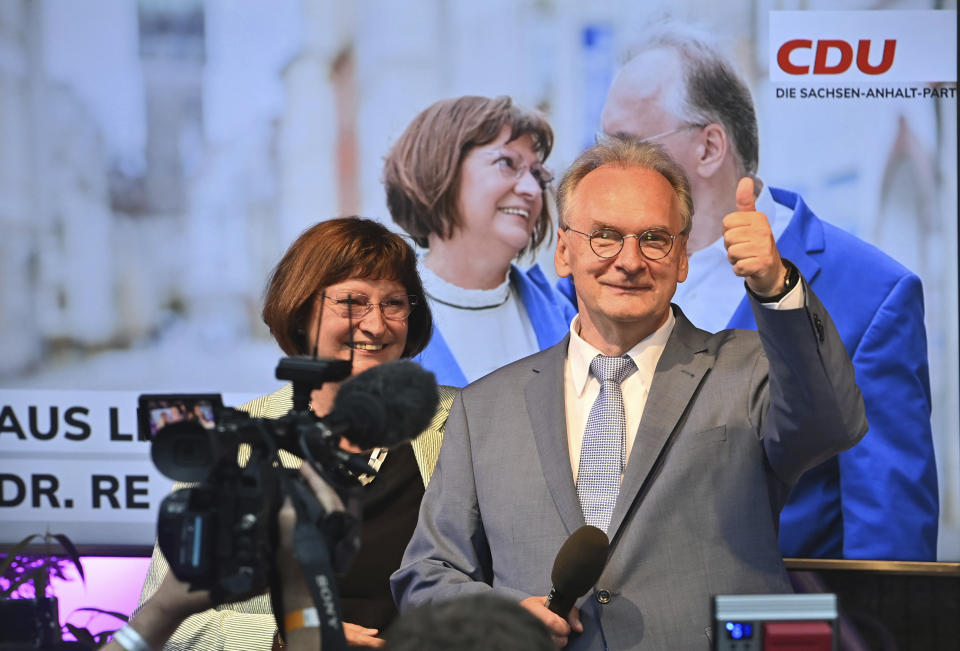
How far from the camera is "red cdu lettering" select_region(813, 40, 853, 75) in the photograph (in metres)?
3.27

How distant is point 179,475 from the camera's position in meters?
1.20

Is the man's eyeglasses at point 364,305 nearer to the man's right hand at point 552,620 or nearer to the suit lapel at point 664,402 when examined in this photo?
the suit lapel at point 664,402

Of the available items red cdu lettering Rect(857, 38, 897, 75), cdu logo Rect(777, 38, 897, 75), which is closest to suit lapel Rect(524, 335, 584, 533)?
cdu logo Rect(777, 38, 897, 75)

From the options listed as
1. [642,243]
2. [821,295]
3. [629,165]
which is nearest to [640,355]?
[642,243]

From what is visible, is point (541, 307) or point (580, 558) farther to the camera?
point (541, 307)

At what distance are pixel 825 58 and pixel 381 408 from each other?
261 centimetres

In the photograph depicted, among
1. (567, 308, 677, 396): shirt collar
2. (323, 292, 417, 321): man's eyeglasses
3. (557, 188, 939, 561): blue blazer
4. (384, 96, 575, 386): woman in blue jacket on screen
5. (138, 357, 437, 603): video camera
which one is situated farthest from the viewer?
(384, 96, 575, 386): woman in blue jacket on screen

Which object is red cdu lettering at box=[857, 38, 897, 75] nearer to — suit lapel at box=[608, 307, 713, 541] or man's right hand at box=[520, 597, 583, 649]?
suit lapel at box=[608, 307, 713, 541]

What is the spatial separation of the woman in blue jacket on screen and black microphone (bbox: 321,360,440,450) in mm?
2073

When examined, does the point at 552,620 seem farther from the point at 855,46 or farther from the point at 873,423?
the point at 855,46

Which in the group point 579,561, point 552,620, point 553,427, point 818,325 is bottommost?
point 552,620

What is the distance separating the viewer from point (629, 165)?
2199 millimetres

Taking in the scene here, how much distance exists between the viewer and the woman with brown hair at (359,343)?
237cm

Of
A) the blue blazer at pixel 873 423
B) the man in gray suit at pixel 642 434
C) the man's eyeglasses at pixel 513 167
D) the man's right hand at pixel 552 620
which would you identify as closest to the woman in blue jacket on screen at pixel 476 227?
the man's eyeglasses at pixel 513 167
